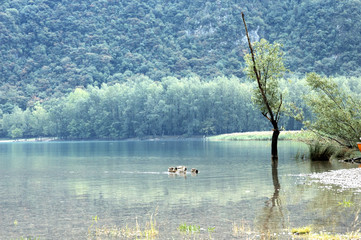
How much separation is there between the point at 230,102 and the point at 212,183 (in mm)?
108440

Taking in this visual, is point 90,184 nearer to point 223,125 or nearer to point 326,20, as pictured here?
point 223,125

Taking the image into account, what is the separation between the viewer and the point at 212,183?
28.4m

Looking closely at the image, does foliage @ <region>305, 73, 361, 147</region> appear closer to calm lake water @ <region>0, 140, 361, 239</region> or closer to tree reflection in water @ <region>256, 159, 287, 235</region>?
calm lake water @ <region>0, 140, 361, 239</region>

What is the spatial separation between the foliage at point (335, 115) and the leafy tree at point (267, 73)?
248 centimetres

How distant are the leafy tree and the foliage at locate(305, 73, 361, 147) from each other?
248 centimetres

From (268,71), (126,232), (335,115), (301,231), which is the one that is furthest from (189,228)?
(268,71)

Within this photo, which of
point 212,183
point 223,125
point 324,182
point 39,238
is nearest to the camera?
point 39,238

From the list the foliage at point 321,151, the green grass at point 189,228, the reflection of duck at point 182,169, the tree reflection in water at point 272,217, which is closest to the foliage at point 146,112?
the foliage at point 321,151

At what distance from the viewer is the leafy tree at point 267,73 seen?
4225 cm

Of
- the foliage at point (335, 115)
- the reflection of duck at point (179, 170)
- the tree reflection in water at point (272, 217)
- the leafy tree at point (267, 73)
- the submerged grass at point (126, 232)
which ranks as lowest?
the submerged grass at point (126, 232)

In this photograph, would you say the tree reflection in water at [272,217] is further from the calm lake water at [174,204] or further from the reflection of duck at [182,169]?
the reflection of duck at [182,169]

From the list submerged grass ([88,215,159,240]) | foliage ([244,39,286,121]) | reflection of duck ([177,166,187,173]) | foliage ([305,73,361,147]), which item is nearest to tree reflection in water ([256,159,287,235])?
submerged grass ([88,215,159,240])

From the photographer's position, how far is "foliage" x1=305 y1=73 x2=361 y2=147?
3884cm

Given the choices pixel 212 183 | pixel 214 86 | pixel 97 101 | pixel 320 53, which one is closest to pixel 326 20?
pixel 320 53
